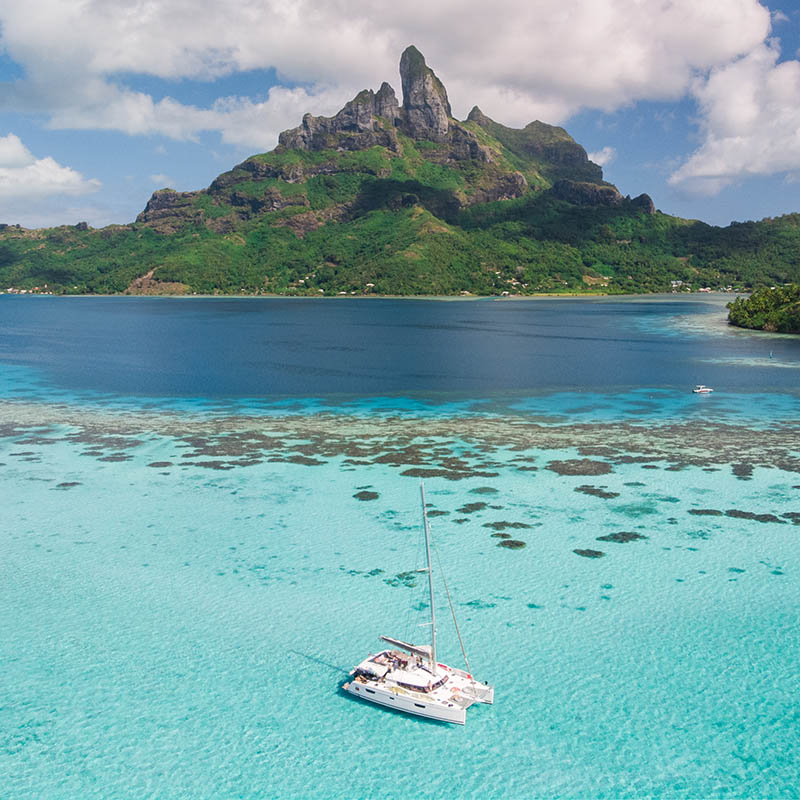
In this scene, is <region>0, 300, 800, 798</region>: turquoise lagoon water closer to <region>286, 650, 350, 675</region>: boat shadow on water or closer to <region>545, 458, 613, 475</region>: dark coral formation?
<region>286, 650, 350, 675</region>: boat shadow on water

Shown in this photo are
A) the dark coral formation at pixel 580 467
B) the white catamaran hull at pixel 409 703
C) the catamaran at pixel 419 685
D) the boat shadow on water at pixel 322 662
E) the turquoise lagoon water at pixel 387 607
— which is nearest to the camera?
the turquoise lagoon water at pixel 387 607

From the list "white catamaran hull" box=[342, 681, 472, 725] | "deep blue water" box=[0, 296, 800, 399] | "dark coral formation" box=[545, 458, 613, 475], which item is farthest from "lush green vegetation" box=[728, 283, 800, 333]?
"white catamaran hull" box=[342, 681, 472, 725]

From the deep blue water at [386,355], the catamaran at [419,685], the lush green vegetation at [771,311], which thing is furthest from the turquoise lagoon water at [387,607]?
the lush green vegetation at [771,311]

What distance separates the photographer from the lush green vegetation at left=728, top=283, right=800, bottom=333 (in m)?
131

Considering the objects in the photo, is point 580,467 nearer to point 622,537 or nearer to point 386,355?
point 622,537

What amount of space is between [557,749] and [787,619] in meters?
11.7

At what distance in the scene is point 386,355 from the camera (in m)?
99.8

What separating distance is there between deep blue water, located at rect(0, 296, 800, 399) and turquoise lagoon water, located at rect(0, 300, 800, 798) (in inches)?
858

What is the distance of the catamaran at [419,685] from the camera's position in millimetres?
20250

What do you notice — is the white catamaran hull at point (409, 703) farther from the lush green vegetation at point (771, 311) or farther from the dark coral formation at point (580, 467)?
the lush green vegetation at point (771, 311)

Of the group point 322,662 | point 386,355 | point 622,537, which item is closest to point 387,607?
point 322,662

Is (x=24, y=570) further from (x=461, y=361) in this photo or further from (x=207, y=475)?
(x=461, y=361)

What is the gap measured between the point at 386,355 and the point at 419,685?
3169 inches

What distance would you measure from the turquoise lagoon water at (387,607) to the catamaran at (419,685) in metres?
0.43
